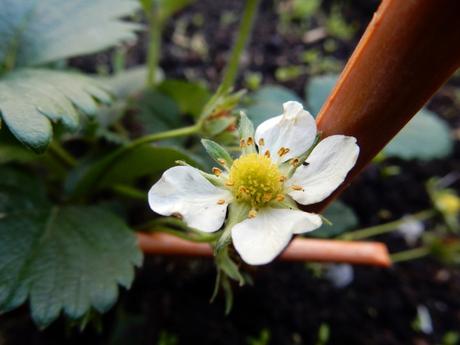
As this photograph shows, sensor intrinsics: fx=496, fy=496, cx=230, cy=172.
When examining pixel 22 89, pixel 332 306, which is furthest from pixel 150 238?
pixel 332 306

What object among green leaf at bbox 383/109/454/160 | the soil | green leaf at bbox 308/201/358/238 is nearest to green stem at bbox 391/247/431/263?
the soil

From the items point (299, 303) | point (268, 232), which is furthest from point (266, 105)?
point (268, 232)

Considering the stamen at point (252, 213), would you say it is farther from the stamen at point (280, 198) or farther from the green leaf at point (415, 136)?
the green leaf at point (415, 136)

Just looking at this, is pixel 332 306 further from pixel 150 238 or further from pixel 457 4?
pixel 457 4

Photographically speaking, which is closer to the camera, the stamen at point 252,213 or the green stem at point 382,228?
the stamen at point 252,213

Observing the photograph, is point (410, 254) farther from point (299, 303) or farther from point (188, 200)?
point (188, 200)

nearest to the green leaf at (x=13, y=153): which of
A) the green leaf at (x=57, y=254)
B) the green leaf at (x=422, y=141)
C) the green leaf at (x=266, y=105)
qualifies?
the green leaf at (x=57, y=254)

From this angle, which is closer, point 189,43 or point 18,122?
point 18,122
